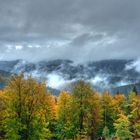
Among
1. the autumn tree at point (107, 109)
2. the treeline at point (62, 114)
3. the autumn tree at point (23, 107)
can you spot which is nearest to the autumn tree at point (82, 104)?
the treeline at point (62, 114)

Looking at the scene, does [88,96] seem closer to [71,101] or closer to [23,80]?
[71,101]

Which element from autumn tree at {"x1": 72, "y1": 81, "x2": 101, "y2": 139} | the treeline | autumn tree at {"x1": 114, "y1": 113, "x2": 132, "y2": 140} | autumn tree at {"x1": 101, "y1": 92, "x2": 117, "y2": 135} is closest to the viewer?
the treeline

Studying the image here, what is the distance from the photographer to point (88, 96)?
9175cm

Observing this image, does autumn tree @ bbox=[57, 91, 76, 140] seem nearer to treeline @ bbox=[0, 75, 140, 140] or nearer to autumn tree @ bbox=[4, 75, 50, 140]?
treeline @ bbox=[0, 75, 140, 140]

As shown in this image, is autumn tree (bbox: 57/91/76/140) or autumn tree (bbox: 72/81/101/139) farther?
autumn tree (bbox: 57/91/76/140)

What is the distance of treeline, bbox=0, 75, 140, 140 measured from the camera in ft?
226

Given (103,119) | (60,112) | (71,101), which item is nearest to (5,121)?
(71,101)

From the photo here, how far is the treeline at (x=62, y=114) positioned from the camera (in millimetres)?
68875

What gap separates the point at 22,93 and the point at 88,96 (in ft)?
86.9

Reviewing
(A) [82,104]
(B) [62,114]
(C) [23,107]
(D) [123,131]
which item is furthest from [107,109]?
(C) [23,107]

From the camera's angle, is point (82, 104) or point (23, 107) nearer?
point (23, 107)

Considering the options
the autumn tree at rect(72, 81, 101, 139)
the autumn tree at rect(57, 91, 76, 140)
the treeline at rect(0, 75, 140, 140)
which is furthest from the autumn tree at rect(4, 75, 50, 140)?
the autumn tree at rect(57, 91, 76, 140)

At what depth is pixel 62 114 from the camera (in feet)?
336

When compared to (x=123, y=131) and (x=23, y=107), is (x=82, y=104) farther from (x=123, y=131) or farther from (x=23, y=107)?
(x=23, y=107)
